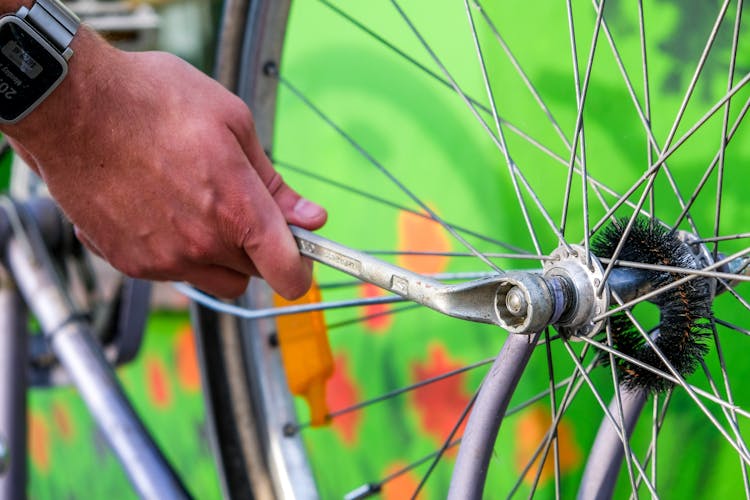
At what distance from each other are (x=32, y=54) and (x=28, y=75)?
1 cm

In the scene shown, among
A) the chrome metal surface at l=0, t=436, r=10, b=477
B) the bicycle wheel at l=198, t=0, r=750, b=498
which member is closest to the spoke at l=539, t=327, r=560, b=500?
the bicycle wheel at l=198, t=0, r=750, b=498

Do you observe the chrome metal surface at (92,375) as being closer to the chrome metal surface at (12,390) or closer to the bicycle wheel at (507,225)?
the chrome metal surface at (12,390)

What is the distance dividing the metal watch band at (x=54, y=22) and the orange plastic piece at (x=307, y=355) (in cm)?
39

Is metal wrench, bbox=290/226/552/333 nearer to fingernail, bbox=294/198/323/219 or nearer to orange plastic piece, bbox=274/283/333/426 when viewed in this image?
fingernail, bbox=294/198/323/219

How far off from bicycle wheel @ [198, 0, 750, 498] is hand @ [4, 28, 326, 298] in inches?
5.8

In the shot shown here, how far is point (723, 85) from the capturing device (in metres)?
0.88

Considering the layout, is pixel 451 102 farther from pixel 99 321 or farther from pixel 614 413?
pixel 99 321

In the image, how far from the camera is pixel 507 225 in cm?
103

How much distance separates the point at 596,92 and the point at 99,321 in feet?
2.29

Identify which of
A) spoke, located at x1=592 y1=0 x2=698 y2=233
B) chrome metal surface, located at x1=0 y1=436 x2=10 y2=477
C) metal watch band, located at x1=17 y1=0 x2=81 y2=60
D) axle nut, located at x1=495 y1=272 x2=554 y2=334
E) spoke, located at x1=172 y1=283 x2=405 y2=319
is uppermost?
spoke, located at x1=592 y1=0 x2=698 y2=233

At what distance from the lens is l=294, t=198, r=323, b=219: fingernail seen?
2.40ft

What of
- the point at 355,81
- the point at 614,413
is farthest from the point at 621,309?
the point at 355,81

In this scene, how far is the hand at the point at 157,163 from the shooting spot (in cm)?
67

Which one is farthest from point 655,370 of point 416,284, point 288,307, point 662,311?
point 288,307
